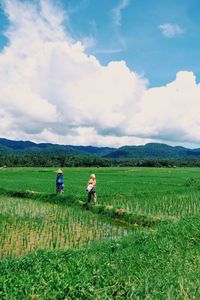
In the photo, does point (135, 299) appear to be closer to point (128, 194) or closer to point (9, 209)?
point (9, 209)

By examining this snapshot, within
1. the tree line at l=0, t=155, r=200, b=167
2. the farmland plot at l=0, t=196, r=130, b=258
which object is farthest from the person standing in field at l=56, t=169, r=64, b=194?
the tree line at l=0, t=155, r=200, b=167

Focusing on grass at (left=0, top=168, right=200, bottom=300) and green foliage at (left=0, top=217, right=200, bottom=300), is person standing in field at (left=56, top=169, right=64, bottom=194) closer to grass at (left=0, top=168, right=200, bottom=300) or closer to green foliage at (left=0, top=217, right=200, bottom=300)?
grass at (left=0, top=168, right=200, bottom=300)

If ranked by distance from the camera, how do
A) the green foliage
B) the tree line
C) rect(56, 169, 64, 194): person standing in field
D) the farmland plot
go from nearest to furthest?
the green foliage → the farmland plot → rect(56, 169, 64, 194): person standing in field → the tree line

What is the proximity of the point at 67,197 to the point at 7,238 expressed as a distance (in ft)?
33.0

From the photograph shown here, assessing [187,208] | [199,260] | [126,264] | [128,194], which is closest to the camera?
[126,264]

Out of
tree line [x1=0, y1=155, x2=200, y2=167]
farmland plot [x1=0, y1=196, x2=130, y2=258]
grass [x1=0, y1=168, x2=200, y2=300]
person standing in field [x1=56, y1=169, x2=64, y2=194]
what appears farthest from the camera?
tree line [x1=0, y1=155, x2=200, y2=167]

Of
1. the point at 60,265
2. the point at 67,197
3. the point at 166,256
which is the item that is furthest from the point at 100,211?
the point at 60,265

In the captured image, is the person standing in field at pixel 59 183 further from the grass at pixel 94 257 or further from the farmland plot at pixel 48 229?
the grass at pixel 94 257

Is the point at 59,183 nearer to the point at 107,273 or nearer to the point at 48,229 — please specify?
the point at 48,229

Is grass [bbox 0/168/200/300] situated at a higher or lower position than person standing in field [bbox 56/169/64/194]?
lower

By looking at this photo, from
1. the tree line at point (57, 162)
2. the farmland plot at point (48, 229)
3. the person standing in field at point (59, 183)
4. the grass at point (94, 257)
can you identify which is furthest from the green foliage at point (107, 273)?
the tree line at point (57, 162)

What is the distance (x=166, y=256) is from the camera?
31.8 ft

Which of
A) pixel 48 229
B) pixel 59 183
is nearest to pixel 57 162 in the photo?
pixel 59 183

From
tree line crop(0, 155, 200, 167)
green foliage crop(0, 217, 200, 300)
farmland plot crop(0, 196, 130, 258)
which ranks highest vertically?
tree line crop(0, 155, 200, 167)
